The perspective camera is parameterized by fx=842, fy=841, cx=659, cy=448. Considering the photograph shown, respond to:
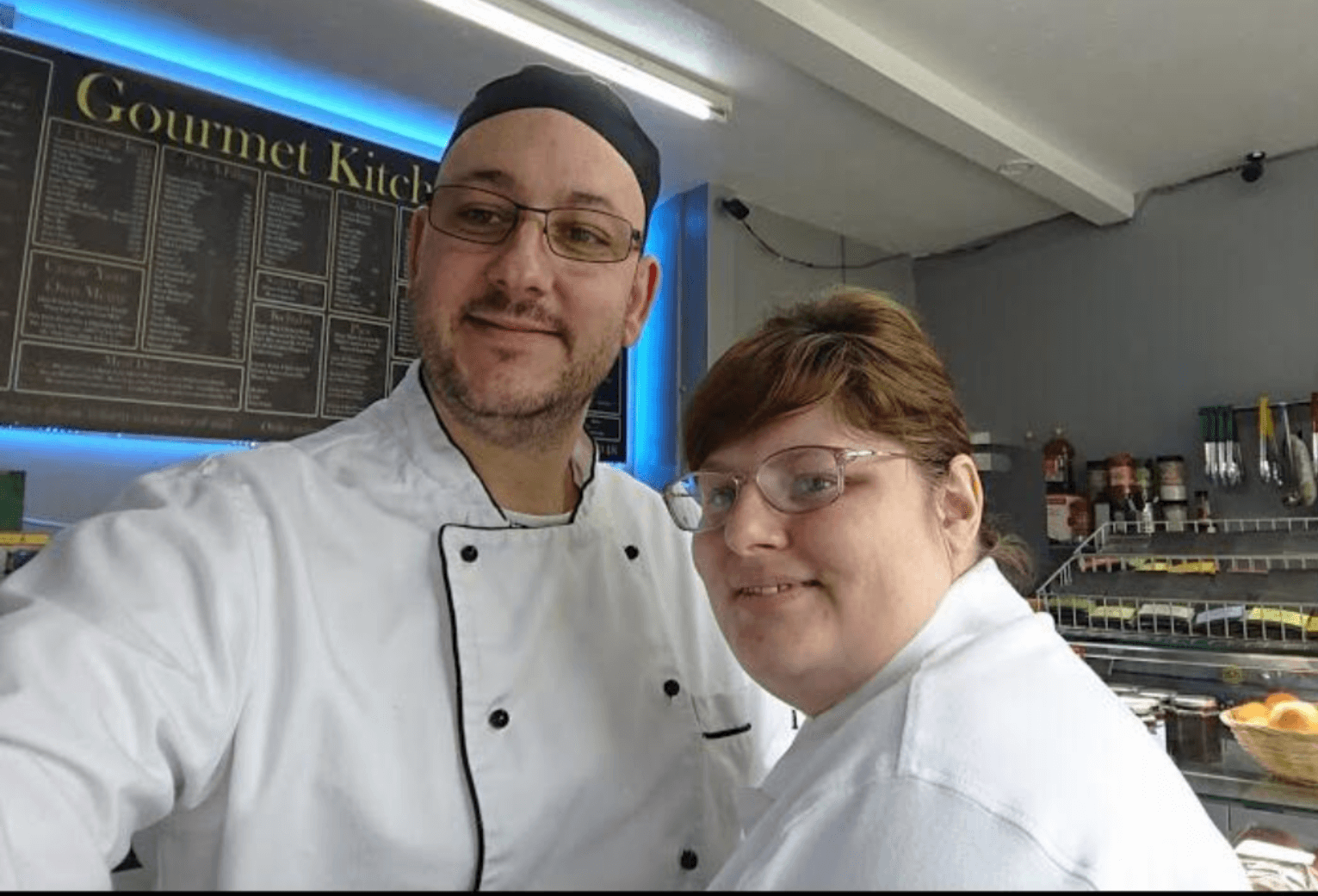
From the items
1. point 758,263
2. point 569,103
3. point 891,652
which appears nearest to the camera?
point 891,652

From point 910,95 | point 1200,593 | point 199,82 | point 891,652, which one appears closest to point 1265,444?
point 1200,593

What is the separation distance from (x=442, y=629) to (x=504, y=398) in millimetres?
236

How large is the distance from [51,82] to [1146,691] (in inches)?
112

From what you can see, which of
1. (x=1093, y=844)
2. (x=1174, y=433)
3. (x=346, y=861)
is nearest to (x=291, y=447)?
(x=346, y=861)

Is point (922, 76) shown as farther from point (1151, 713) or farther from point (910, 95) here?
point (1151, 713)

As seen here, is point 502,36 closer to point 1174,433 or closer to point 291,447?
point 291,447

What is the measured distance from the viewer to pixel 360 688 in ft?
2.42

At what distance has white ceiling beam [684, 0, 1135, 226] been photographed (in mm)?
1973

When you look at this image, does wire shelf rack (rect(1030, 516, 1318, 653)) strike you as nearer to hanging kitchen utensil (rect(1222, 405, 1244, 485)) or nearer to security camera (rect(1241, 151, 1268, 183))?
hanging kitchen utensil (rect(1222, 405, 1244, 485))

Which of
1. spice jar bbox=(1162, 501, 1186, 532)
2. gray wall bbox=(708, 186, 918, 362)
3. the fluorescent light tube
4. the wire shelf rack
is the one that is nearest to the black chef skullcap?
the fluorescent light tube

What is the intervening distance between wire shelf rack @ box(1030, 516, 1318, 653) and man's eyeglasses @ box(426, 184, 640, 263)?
135cm

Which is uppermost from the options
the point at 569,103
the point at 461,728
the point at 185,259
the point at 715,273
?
the point at 715,273

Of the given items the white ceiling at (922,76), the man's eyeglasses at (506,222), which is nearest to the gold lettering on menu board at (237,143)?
the white ceiling at (922,76)

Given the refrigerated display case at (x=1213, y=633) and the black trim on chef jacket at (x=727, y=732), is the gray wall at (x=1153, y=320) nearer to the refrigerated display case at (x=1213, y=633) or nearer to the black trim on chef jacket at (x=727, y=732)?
the refrigerated display case at (x=1213, y=633)
